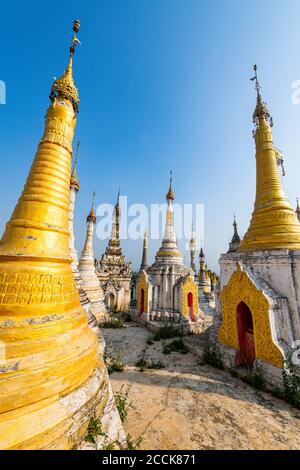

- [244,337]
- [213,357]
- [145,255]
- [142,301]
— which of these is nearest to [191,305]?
[142,301]

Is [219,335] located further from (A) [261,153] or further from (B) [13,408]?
(A) [261,153]

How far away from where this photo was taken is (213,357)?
7633mm

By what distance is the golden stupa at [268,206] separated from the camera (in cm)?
745

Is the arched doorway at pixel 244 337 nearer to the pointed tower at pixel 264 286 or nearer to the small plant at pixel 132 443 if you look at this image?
the pointed tower at pixel 264 286

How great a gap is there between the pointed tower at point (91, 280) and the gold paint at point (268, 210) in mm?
9767

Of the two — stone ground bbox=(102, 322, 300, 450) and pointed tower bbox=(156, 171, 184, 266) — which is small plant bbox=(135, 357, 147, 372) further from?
pointed tower bbox=(156, 171, 184, 266)

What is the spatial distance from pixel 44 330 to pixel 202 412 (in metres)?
4.16

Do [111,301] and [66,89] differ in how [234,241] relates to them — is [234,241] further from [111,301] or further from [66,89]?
[66,89]

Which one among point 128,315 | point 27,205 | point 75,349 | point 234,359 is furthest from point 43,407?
point 128,315

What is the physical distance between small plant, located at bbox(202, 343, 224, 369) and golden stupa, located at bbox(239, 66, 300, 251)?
161 inches

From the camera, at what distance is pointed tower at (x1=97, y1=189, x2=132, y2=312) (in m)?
18.3

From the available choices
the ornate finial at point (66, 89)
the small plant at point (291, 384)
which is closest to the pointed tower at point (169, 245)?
the small plant at point (291, 384)

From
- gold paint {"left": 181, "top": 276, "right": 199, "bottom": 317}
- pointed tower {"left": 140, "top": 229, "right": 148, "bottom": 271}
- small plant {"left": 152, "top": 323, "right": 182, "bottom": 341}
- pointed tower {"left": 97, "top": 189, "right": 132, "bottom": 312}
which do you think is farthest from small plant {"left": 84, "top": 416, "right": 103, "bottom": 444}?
pointed tower {"left": 140, "top": 229, "right": 148, "bottom": 271}
